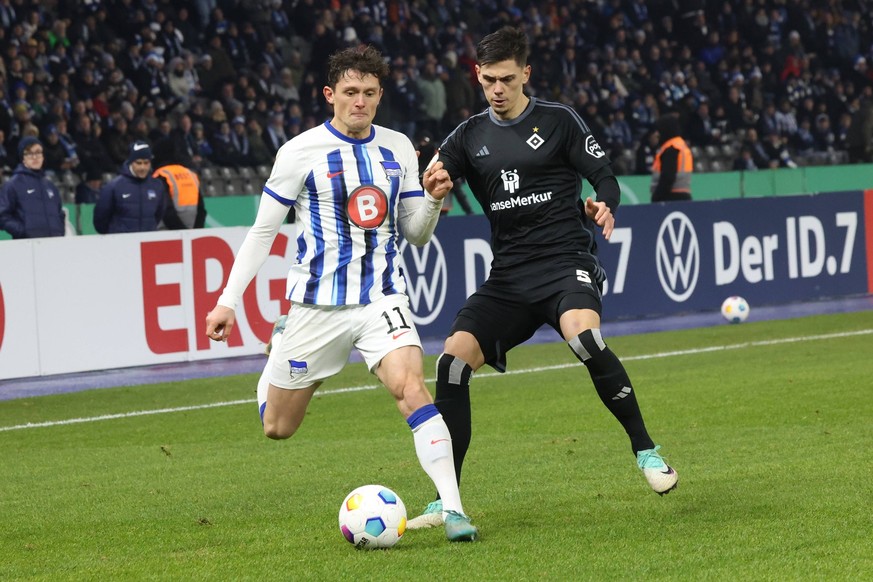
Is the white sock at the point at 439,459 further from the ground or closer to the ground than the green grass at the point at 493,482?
further from the ground

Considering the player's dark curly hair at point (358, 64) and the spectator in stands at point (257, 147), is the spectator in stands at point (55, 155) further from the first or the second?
the player's dark curly hair at point (358, 64)

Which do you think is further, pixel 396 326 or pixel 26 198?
pixel 26 198

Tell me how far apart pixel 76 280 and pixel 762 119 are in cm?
1828

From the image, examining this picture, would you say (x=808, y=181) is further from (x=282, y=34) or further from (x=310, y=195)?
(x=310, y=195)

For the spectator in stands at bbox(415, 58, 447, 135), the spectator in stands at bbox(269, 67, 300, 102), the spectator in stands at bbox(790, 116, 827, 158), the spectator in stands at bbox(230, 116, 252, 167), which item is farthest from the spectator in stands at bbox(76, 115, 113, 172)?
the spectator in stands at bbox(790, 116, 827, 158)

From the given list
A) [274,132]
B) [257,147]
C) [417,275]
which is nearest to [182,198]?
[417,275]

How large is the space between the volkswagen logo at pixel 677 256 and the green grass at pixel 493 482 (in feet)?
12.6

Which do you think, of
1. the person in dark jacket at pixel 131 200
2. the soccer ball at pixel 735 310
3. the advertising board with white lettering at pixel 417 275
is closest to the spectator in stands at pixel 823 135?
the advertising board with white lettering at pixel 417 275

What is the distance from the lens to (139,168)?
14133 mm

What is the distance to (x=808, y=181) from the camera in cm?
Answer: 2011

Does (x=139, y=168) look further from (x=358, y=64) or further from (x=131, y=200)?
(x=358, y=64)

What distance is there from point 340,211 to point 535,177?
3.28 feet

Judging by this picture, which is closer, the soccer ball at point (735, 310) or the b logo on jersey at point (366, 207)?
the b logo on jersey at point (366, 207)

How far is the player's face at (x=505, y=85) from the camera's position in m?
6.28
